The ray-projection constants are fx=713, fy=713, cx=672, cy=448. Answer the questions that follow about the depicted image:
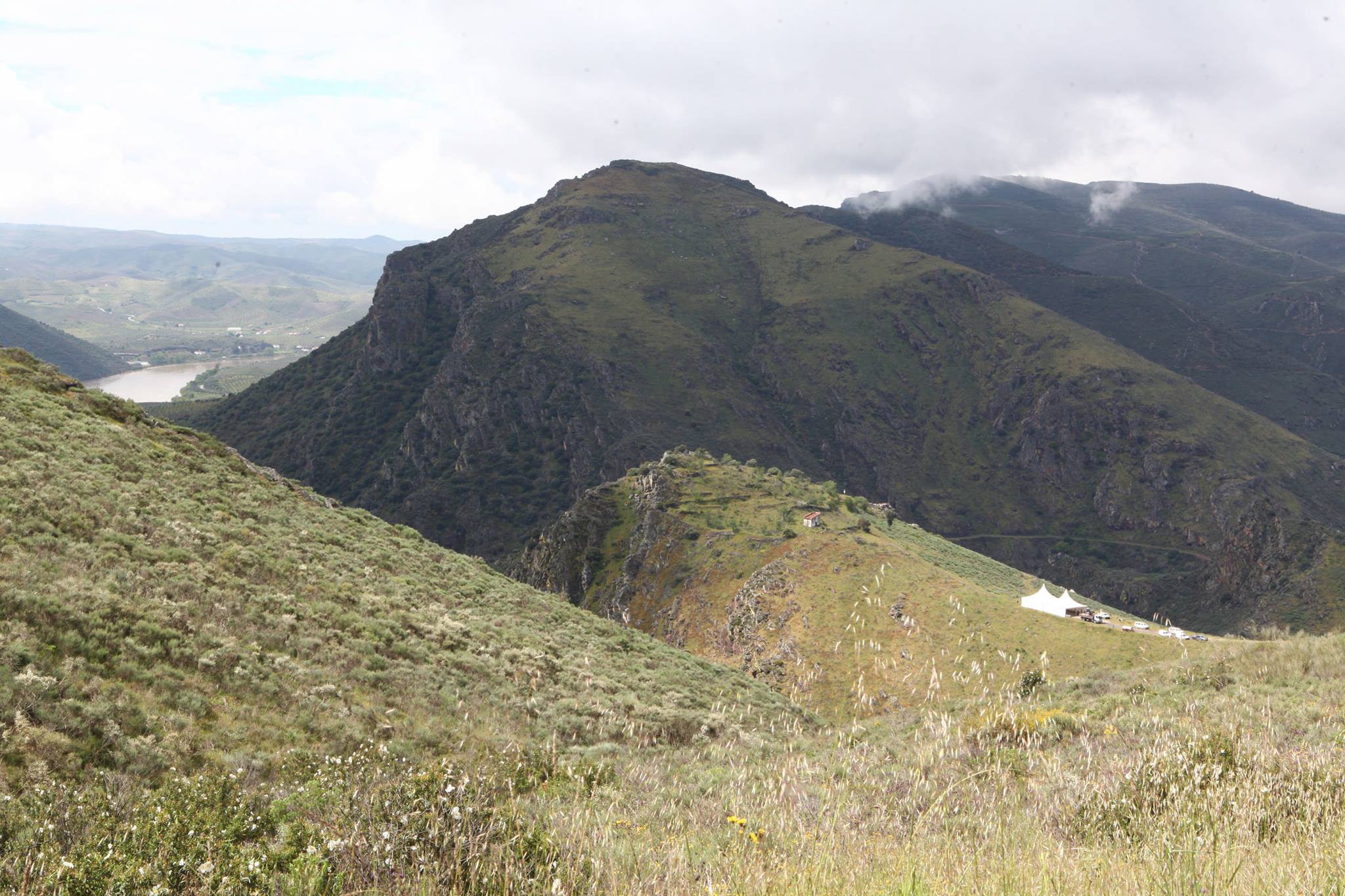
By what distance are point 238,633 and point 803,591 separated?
3566 centimetres

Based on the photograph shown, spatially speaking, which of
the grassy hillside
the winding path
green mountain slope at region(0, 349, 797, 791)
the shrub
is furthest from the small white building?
the winding path

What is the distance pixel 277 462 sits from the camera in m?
137

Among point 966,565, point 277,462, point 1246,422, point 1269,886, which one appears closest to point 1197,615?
point 966,565

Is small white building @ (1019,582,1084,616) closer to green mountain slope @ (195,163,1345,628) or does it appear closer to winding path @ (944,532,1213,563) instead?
green mountain slope @ (195,163,1345,628)

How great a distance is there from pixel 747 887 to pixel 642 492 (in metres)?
61.6

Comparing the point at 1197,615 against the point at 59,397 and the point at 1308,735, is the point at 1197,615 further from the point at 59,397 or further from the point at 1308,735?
the point at 59,397

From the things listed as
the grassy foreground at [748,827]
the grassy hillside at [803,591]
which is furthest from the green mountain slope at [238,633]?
the grassy hillside at [803,591]

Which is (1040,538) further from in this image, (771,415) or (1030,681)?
(1030,681)

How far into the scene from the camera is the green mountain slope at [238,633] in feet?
32.2

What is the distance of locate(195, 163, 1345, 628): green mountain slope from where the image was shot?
137000 mm

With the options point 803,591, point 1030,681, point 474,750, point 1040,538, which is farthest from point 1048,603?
point 1040,538

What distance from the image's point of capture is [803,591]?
147 ft

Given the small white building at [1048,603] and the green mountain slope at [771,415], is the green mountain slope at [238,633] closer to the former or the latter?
the small white building at [1048,603]

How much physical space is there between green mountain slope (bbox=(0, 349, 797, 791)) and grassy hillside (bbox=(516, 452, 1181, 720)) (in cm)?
1320
